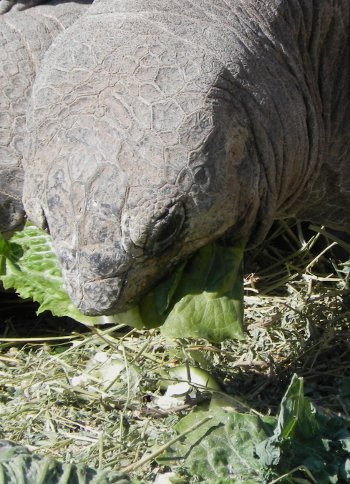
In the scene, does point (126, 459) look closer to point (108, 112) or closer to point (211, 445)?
point (211, 445)

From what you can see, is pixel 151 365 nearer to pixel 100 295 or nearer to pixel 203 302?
pixel 203 302

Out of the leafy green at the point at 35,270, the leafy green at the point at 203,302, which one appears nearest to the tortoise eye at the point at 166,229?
the leafy green at the point at 203,302

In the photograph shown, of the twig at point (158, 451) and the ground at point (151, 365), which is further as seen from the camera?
the ground at point (151, 365)

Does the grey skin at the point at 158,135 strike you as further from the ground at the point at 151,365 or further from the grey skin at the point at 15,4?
the grey skin at the point at 15,4

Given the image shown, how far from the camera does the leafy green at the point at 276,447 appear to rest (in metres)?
4.20

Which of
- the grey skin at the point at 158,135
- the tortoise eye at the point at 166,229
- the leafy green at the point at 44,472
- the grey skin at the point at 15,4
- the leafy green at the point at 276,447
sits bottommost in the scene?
the leafy green at the point at 44,472

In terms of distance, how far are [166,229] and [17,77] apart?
2116 mm

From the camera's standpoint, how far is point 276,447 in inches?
165

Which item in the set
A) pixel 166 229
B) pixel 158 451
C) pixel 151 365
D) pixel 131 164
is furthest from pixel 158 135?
pixel 151 365

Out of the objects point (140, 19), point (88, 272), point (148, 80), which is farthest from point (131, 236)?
point (140, 19)

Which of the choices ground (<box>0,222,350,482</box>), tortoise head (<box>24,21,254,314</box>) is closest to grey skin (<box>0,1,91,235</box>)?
ground (<box>0,222,350,482</box>)

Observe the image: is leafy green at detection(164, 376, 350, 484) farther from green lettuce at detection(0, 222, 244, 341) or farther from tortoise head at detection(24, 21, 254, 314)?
tortoise head at detection(24, 21, 254, 314)

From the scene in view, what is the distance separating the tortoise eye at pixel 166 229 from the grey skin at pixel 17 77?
1855 mm

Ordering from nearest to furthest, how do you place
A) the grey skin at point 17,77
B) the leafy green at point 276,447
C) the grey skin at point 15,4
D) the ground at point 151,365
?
the leafy green at point 276,447
the ground at point 151,365
the grey skin at point 17,77
the grey skin at point 15,4
